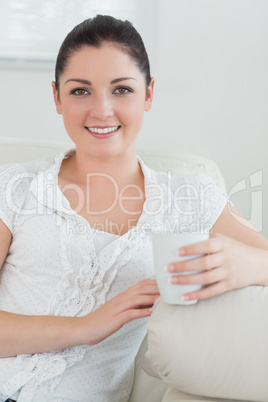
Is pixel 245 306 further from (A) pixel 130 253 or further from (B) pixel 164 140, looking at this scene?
(B) pixel 164 140

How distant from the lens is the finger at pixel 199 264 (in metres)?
0.83

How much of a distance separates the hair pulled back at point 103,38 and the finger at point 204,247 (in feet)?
1.86

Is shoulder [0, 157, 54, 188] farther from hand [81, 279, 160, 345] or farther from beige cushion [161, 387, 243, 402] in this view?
beige cushion [161, 387, 243, 402]

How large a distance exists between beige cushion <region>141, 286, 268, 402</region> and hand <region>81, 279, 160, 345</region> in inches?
3.1

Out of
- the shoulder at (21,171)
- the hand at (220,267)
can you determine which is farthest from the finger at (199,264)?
the shoulder at (21,171)

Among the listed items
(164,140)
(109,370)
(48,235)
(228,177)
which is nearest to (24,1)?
(164,140)

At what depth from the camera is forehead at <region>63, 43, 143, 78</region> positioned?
49.6 inches

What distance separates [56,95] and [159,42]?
1164mm

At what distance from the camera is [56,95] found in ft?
4.57

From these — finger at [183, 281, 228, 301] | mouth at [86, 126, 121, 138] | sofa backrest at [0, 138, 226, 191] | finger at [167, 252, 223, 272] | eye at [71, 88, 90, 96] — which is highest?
eye at [71, 88, 90, 96]

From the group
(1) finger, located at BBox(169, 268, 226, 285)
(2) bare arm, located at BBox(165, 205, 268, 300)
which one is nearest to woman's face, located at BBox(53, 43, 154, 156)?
(2) bare arm, located at BBox(165, 205, 268, 300)

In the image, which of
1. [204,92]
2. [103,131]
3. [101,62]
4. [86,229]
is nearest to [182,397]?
[86,229]

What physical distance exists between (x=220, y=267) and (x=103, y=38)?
631mm

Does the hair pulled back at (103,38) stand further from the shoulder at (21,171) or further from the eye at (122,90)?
the shoulder at (21,171)
